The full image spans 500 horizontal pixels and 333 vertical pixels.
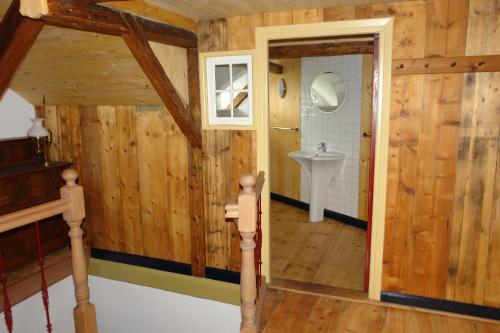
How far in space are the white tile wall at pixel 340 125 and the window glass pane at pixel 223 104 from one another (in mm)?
2181

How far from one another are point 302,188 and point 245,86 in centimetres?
277

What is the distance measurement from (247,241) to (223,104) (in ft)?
4.67

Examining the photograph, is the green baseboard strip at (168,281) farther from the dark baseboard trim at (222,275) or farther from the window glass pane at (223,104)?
the window glass pane at (223,104)

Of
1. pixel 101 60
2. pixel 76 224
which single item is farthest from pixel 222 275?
pixel 101 60

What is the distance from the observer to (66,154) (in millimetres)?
4004

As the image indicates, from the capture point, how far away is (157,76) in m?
2.78

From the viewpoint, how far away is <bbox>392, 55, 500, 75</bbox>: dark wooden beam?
233 centimetres

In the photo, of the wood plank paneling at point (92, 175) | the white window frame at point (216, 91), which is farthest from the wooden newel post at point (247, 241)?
the wood plank paneling at point (92, 175)

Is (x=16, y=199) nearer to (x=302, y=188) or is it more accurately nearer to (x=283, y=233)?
(x=283, y=233)

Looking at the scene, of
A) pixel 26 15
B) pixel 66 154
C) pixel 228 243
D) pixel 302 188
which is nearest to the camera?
pixel 26 15

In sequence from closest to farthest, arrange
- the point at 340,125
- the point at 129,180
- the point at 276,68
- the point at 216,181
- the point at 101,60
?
the point at 101,60
the point at 216,181
the point at 129,180
the point at 340,125
the point at 276,68

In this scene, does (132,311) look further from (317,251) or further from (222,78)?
(222,78)

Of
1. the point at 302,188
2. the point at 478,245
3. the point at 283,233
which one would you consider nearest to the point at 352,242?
the point at 283,233

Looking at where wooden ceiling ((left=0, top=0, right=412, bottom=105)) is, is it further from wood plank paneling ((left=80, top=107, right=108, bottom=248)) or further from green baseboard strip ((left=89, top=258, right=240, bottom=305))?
green baseboard strip ((left=89, top=258, right=240, bottom=305))
